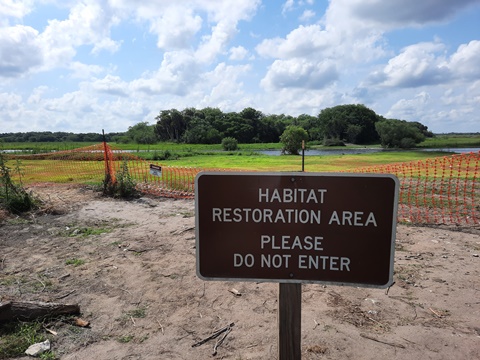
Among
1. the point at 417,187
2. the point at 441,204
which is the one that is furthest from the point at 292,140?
the point at 441,204

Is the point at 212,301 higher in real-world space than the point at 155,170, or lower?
lower

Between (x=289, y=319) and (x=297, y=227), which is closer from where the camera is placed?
(x=297, y=227)

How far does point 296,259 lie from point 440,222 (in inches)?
286

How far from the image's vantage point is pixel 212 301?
4211mm

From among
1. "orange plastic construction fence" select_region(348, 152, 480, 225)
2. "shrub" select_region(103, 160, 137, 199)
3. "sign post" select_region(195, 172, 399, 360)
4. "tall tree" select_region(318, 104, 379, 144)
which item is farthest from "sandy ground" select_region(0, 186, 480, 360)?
"tall tree" select_region(318, 104, 379, 144)

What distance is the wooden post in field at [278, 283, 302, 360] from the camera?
1.93 m

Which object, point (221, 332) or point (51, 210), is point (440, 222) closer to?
point (221, 332)

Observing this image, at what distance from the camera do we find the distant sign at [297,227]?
1.73 m

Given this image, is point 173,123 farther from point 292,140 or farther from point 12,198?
point 12,198

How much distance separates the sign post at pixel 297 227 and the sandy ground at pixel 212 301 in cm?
169

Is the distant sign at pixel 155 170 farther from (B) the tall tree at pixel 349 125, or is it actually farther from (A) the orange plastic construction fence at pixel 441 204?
(B) the tall tree at pixel 349 125

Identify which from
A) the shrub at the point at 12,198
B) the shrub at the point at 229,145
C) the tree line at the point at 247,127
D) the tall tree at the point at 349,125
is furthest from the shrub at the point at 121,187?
the tall tree at the point at 349,125

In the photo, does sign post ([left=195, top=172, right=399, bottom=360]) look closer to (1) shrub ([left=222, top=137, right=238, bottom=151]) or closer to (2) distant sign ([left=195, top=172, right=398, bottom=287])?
(2) distant sign ([left=195, top=172, right=398, bottom=287])

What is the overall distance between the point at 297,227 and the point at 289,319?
22.6 inches
